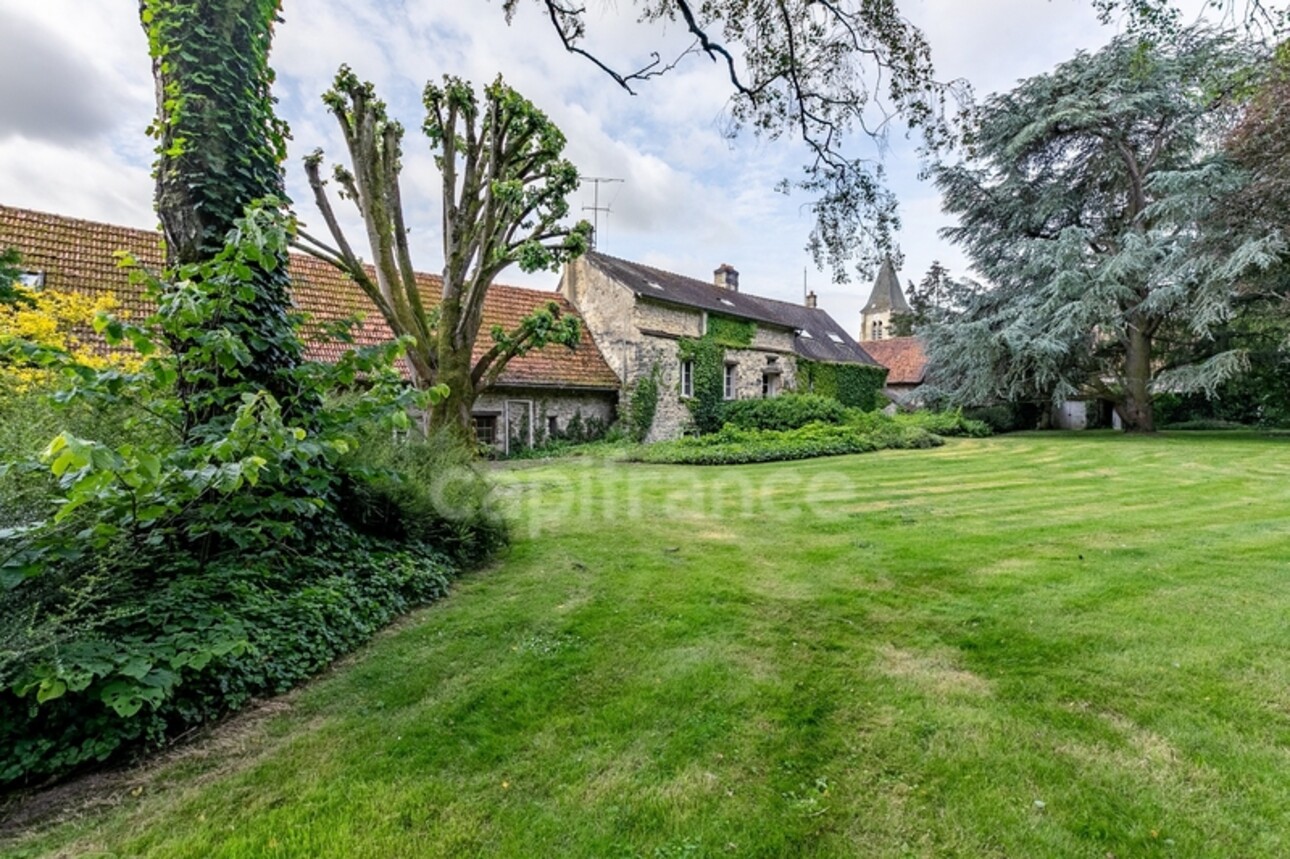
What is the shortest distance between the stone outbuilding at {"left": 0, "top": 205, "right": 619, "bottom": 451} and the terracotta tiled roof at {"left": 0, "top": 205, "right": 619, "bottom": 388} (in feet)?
0.05

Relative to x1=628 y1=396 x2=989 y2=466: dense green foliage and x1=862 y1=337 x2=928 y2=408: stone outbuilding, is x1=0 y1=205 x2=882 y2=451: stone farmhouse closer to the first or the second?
x1=628 y1=396 x2=989 y2=466: dense green foliage

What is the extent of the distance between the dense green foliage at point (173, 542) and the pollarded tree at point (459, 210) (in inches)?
191

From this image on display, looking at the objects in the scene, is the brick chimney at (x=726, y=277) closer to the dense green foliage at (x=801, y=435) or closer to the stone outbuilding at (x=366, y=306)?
the dense green foliage at (x=801, y=435)

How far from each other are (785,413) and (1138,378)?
11647 mm

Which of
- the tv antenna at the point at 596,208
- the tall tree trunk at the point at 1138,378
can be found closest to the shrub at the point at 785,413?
the tv antenna at the point at 596,208

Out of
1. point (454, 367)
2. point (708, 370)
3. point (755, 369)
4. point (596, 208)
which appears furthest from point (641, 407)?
point (454, 367)

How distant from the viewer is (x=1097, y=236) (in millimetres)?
18844

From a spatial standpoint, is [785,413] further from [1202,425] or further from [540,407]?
[1202,425]

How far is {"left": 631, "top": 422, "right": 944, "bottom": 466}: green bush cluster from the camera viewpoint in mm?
13469

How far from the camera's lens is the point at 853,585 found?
4.54 m

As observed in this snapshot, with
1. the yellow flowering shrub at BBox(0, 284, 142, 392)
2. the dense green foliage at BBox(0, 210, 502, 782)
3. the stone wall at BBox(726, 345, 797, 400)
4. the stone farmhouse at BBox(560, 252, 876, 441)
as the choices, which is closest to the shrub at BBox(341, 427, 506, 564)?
the dense green foliage at BBox(0, 210, 502, 782)

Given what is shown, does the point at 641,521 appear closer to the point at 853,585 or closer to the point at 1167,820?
the point at 853,585

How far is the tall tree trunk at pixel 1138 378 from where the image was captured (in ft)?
59.8

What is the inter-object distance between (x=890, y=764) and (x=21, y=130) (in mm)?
10977
